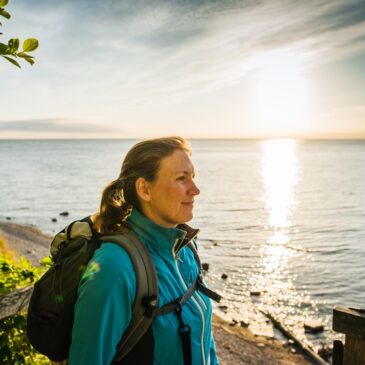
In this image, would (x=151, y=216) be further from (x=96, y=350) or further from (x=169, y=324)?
Answer: (x=96, y=350)

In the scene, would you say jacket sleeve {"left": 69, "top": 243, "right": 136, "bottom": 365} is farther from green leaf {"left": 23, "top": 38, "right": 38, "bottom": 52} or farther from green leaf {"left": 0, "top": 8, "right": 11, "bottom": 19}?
green leaf {"left": 0, "top": 8, "right": 11, "bottom": 19}

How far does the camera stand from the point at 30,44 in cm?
239

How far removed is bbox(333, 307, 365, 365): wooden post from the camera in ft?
9.12

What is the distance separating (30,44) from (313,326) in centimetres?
1543

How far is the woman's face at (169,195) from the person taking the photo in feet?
7.73

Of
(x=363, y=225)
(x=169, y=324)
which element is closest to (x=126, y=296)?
(x=169, y=324)

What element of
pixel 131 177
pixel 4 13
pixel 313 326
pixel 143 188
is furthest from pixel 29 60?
pixel 313 326

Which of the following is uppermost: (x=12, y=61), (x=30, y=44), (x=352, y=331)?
(x=30, y=44)

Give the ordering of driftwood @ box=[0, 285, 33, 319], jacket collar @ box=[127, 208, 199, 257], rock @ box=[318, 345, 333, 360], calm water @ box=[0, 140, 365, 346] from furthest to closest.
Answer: calm water @ box=[0, 140, 365, 346]
rock @ box=[318, 345, 333, 360]
driftwood @ box=[0, 285, 33, 319]
jacket collar @ box=[127, 208, 199, 257]

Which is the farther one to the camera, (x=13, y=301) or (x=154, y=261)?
(x=13, y=301)

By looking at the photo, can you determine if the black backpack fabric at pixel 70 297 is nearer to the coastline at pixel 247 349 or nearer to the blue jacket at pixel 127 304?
the blue jacket at pixel 127 304

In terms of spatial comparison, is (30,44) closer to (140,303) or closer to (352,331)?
(140,303)

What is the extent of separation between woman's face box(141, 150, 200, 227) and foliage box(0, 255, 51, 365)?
84.0 inches

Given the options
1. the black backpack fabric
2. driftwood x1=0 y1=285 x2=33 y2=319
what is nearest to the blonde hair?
the black backpack fabric
